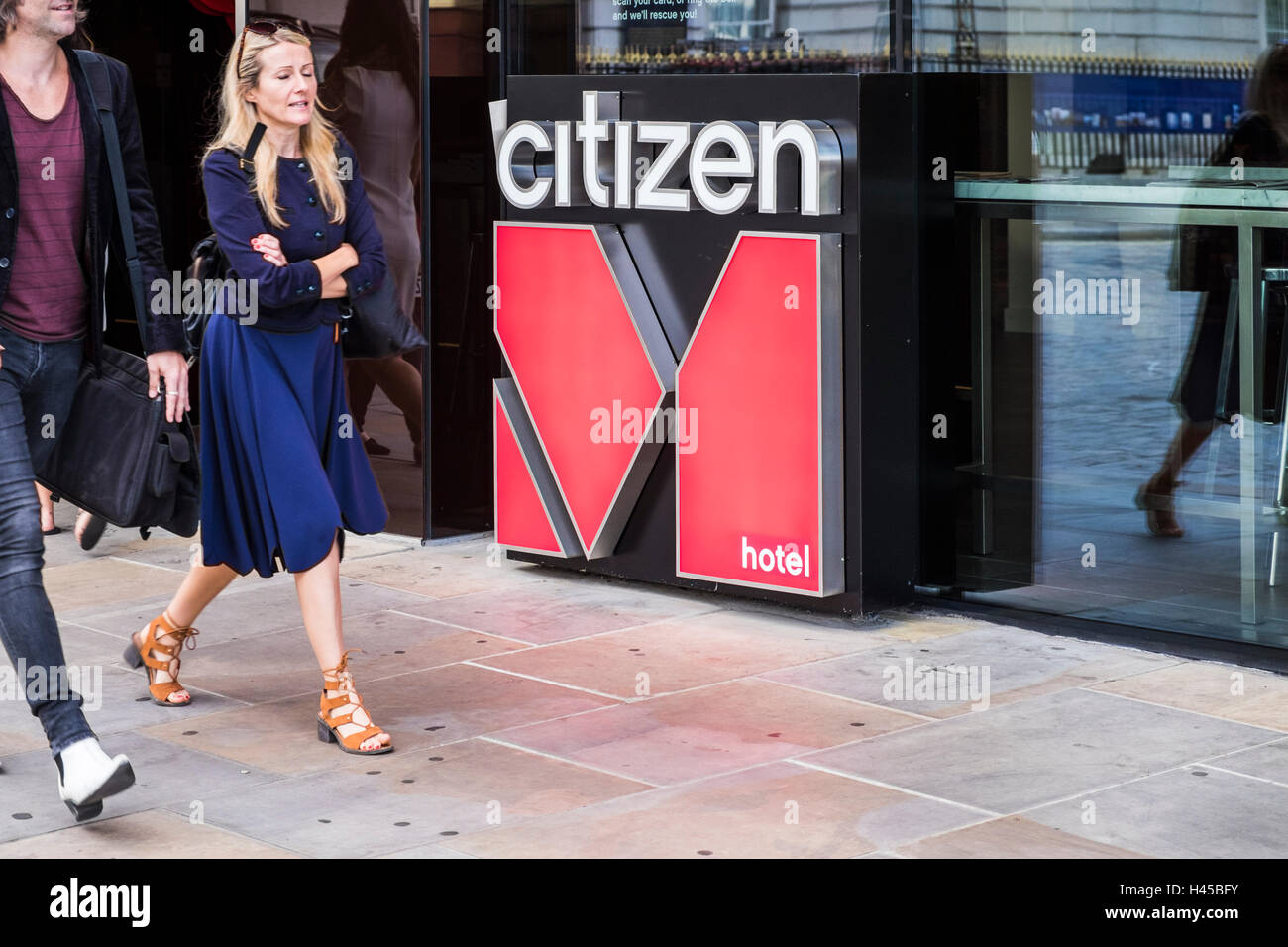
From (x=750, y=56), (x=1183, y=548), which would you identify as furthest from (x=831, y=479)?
(x=750, y=56)

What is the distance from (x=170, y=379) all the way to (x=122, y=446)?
231 mm

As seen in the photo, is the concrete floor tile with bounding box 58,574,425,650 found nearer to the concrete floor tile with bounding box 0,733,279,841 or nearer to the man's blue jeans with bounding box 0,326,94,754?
the concrete floor tile with bounding box 0,733,279,841

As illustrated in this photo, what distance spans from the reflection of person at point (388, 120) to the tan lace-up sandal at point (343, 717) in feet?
9.37

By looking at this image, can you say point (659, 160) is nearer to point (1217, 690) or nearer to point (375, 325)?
point (375, 325)

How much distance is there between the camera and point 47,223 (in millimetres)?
4902

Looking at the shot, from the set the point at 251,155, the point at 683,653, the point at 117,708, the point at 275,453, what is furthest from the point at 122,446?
the point at 683,653

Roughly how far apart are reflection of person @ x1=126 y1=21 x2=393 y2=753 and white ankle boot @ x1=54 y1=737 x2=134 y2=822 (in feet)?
2.80

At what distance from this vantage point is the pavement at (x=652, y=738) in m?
4.62

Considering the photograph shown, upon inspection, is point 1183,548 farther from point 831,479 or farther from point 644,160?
point 644,160

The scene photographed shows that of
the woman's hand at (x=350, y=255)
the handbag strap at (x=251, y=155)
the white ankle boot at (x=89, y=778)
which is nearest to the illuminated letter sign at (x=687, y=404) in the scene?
the woman's hand at (x=350, y=255)

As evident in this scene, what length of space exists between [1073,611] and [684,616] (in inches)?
55.1

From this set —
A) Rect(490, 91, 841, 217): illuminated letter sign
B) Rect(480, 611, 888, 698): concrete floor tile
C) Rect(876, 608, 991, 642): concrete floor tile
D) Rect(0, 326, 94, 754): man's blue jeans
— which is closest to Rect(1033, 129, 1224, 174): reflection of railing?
Rect(490, 91, 841, 217): illuminated letter sign

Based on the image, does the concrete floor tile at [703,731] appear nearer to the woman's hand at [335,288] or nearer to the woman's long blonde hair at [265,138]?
the woman's hand at [335,288]

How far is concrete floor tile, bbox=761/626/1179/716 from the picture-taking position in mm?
5859
